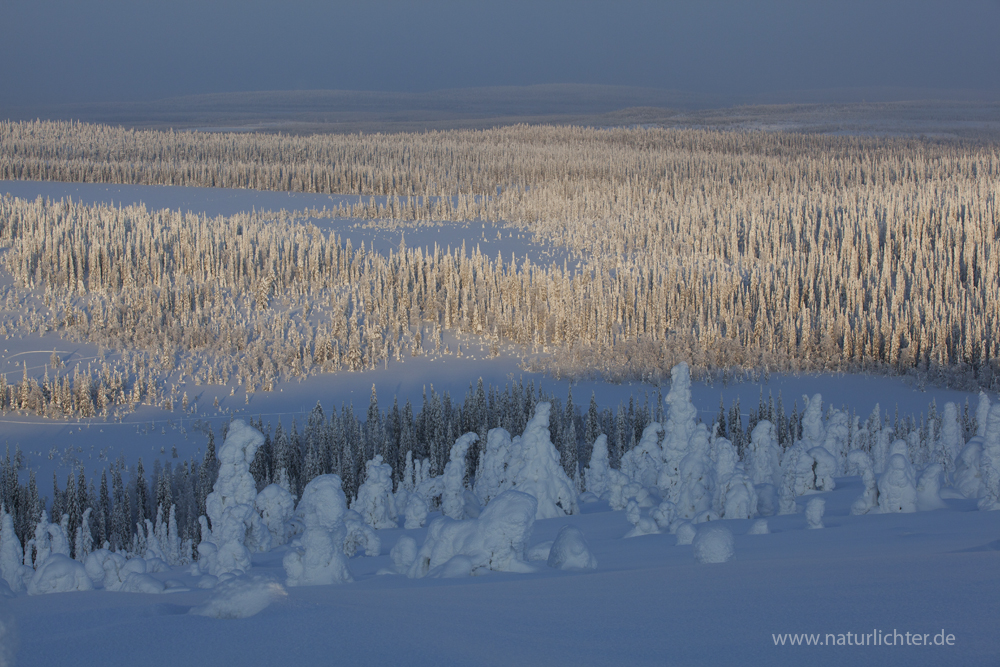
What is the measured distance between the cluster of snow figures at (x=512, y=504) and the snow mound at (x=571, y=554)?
0.01 metres

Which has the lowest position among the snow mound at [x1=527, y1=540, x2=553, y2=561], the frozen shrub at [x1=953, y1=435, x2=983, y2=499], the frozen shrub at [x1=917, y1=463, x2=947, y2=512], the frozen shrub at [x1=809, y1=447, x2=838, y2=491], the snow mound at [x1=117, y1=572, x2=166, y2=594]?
the frozen shrub at [x1=809, y1=447, x2=838, y2=491]

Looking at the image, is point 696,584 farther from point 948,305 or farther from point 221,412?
point 948,305

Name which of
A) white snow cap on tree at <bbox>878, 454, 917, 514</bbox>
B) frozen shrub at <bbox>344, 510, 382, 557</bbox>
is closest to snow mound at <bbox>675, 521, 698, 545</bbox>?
white snow cap on tree at <bbox>878, 454, 917, 514</bbox>

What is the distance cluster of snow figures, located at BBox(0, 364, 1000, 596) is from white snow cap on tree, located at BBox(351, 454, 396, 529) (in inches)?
0.9

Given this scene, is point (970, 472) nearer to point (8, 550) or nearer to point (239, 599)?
point (239, 599)

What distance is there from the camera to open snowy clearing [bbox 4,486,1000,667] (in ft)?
15.1

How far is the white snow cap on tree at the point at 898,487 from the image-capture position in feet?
33.9

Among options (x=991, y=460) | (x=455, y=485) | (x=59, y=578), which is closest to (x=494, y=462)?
(x=455, y=485)

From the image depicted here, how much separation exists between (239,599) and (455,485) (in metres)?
11.2

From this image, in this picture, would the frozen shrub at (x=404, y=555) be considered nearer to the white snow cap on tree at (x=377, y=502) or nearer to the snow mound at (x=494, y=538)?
the snow mound at (x=494, y=538)

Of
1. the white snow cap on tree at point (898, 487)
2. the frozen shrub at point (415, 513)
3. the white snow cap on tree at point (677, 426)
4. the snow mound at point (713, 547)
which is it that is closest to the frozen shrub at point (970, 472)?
the white snow cap on tree at point (898, 487)

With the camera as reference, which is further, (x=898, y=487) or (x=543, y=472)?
(x=543, y=472)

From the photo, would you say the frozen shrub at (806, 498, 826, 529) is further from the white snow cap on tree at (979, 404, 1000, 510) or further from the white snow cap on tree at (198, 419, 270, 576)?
the white snow cap on tree at (198, 419, 270, 576)

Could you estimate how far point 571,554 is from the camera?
7453 mm
